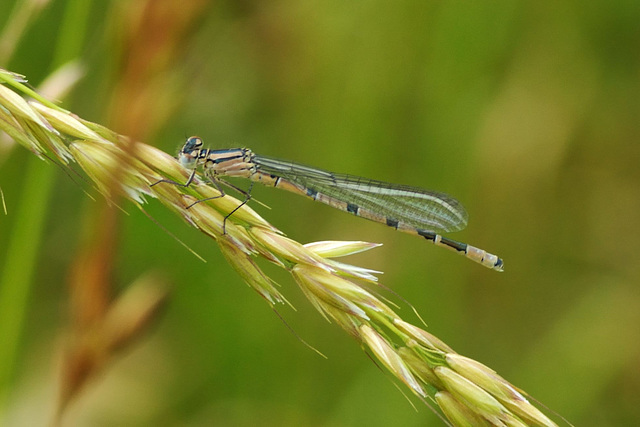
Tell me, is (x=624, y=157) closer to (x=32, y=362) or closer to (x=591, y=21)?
(x=591, y=21)

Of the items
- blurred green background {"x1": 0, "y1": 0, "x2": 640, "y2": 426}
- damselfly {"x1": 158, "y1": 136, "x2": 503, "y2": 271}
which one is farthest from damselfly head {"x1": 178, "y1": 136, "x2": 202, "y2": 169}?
blurred green background {"x1": 0, "y1": 0, "x2": 640, "y2": 426}

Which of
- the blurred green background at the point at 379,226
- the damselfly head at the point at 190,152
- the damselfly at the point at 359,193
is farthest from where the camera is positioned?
the blurred green background at the point at 379,226

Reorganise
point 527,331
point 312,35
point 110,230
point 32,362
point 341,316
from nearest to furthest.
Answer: point 341,316 < point 110,230 < point 32,362 < point 527,331 < point 312,35

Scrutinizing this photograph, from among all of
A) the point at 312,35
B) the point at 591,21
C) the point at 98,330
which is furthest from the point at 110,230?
the point at 591,21

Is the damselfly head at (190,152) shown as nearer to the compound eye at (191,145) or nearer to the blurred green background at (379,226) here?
the compound eye at (191,145)

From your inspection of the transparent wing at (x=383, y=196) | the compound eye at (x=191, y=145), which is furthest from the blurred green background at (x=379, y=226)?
the compound eye at (x=191, y=145)

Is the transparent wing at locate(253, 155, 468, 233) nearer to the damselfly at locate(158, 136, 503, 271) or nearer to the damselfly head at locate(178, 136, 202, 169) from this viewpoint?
the damselfly at locate(158, 136, 503, 271)
